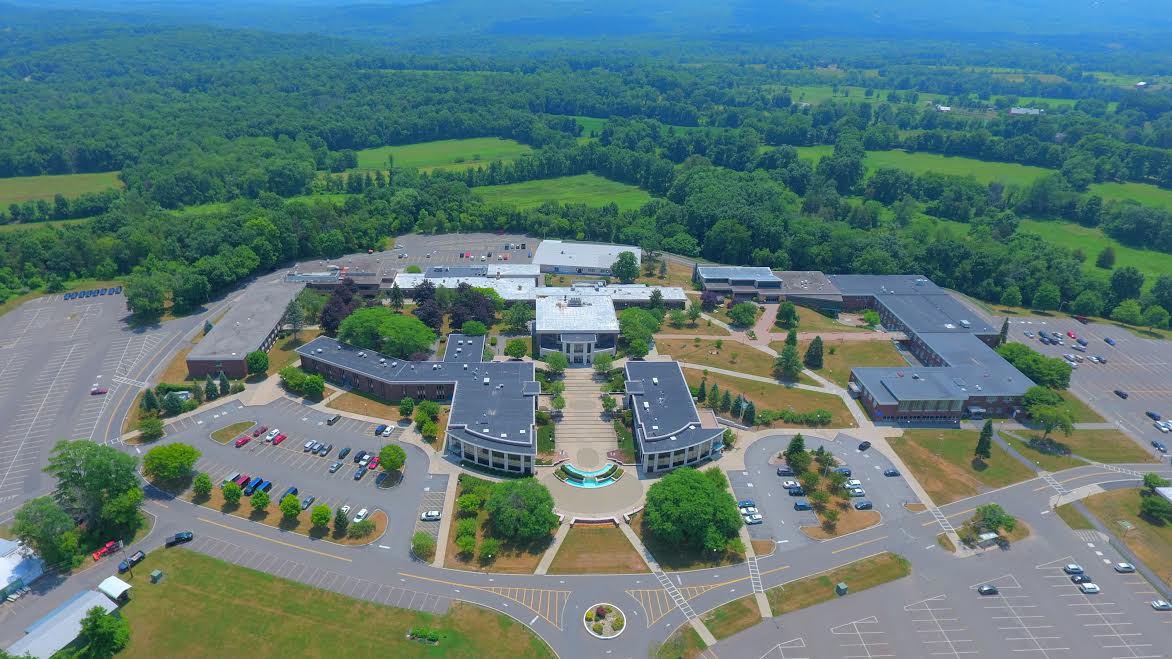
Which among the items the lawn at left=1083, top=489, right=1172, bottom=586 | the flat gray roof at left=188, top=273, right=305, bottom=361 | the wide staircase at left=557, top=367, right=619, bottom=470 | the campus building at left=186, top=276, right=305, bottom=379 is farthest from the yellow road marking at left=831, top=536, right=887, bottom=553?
the flat gray roof at left=188, top=273, right=305, bottom=361

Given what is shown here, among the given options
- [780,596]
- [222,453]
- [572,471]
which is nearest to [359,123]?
[222,453]

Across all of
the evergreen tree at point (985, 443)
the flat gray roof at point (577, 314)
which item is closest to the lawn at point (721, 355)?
the flat gray roof at point (577, 314)

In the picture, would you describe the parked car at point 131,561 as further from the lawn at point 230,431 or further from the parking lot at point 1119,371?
the parking lot at point 1119,371

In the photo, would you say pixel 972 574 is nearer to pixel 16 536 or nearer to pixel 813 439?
pixel 813 439

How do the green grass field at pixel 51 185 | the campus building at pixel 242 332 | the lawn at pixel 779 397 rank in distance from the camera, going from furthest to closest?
→ the green grass field at pixel 51 185, the campus building at pixel 242 332, the lawn at pixel 779 397

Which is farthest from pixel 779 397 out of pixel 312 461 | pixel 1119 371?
pixel 312 461

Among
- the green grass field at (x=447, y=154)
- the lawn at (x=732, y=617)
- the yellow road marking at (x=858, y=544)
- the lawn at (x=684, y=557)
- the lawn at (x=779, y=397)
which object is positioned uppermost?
the green grass field at (x=447, y=154)
